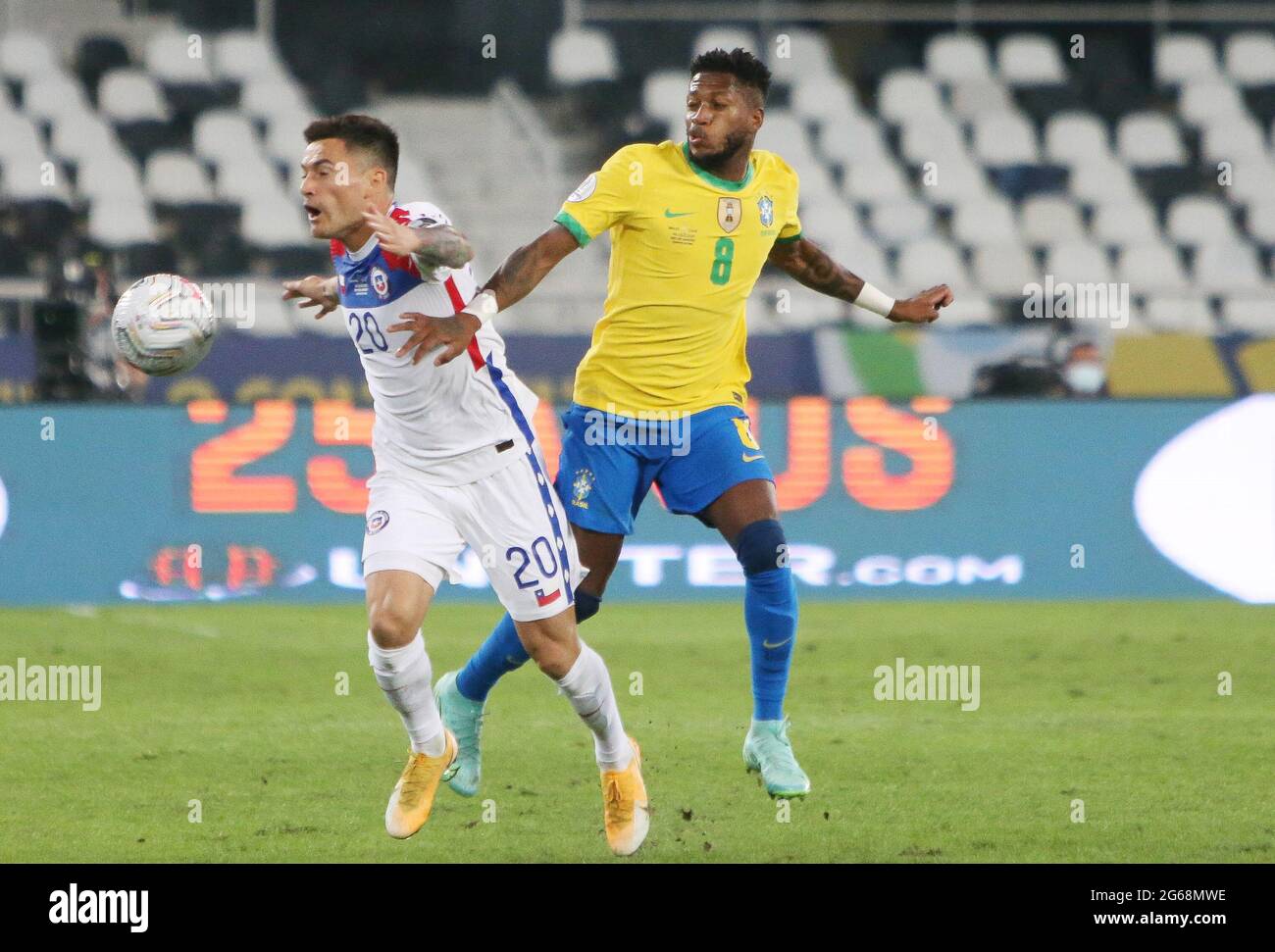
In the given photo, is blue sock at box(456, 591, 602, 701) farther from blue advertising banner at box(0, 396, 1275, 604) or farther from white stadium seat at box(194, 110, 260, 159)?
white stadium seat at box(194, 110, 260, 159)

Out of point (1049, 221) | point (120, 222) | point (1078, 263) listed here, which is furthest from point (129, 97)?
point (1078, 263)

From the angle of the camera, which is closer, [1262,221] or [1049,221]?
[1049,221]

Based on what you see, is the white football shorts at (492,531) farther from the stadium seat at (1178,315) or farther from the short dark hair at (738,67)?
the stadium seat at (1178,315)

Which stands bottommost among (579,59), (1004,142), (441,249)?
(441,249)

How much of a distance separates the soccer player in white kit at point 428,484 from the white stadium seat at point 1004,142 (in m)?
14.0

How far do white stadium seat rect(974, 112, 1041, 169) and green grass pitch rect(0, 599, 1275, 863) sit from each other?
8530 millimetres

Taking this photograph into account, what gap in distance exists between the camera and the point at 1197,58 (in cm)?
2022

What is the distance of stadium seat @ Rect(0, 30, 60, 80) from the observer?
17172 mm

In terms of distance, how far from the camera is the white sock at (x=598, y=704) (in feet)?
18.1

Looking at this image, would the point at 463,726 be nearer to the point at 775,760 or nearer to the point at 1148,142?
the point at 775,760

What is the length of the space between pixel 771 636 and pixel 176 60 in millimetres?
13410

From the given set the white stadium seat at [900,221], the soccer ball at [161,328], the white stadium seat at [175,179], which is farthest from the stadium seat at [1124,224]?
the soccer ball at [161,328]

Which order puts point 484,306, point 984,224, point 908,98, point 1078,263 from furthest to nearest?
point 908,98
point 984,224
point 1078,263
point 484,306

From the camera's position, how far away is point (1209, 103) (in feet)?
64.5
